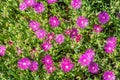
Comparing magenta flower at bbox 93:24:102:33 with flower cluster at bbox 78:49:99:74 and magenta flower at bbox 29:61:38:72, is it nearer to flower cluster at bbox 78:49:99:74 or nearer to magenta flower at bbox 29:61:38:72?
flower cluster at bbox 78:49:99:74

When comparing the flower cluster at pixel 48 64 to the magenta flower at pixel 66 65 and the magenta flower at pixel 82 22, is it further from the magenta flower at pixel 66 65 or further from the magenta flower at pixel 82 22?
the magenta flower at pixel 82 22

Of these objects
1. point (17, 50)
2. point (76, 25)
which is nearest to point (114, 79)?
point (76, 25)

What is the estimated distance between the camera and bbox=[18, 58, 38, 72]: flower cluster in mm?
3469

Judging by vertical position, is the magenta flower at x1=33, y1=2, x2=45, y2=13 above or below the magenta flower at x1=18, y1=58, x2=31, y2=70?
above

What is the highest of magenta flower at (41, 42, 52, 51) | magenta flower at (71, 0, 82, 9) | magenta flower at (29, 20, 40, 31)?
magenta flower at (71, 0, 82, 9)

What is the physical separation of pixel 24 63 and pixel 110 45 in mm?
814

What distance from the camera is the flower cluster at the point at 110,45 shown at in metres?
3.41

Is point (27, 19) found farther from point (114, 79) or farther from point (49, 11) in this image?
point (114, 79)

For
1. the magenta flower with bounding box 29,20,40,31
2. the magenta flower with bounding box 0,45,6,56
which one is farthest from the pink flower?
the magenta flower with bounding box 0,45,6,56

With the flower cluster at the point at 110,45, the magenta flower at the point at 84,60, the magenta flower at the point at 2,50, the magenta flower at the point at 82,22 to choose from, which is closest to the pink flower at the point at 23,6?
the magenta flower at the point at 2,50

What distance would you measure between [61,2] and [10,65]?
104 centimetres

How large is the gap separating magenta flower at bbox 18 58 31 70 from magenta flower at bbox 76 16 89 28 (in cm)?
60

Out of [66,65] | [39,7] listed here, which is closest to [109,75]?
[66,65]

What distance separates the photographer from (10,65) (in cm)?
373
